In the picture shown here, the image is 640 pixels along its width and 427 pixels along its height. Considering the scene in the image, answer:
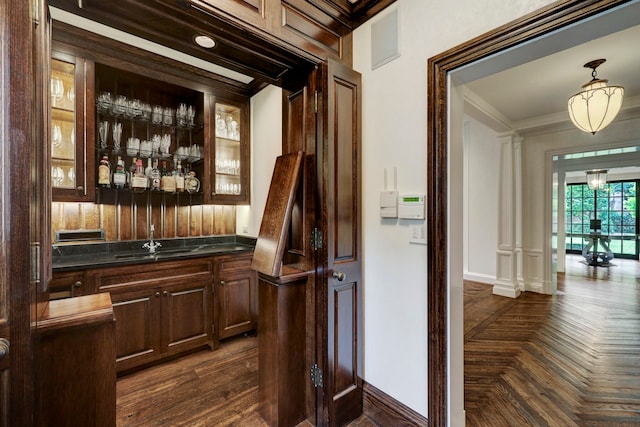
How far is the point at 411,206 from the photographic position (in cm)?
168

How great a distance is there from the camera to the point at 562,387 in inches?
87.7

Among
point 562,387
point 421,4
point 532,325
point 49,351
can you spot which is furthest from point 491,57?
point 532,325

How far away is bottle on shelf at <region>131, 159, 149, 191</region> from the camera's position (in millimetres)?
2713

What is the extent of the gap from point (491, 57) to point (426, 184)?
71 cm

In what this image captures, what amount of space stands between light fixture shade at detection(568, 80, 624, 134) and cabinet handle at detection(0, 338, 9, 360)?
443 cm

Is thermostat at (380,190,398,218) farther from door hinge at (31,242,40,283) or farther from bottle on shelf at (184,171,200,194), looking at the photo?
bottle on shelf at (184,171,200,194)

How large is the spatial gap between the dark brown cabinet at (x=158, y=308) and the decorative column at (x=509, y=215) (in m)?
4.77

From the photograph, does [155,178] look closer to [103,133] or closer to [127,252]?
[103,133]

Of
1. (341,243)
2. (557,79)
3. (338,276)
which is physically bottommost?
(338,276)

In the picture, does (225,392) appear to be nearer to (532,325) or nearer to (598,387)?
(598,387)

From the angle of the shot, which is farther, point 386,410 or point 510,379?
point 510,379

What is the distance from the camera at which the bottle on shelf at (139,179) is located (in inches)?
107

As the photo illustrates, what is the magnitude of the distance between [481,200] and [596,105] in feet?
8.61

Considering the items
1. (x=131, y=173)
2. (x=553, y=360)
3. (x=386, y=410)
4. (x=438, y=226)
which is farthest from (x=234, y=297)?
(x=553, y=360)
